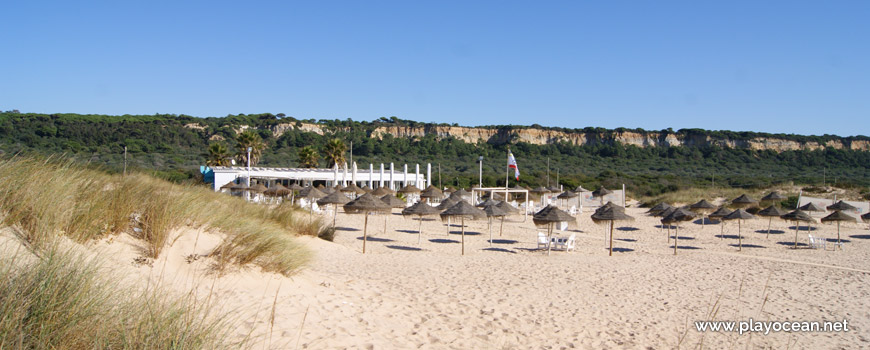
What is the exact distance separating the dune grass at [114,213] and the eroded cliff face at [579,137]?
69935 millimetres

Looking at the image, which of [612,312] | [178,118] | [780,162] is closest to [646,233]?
[612,312]

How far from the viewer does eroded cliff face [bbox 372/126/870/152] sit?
7450 centimetres

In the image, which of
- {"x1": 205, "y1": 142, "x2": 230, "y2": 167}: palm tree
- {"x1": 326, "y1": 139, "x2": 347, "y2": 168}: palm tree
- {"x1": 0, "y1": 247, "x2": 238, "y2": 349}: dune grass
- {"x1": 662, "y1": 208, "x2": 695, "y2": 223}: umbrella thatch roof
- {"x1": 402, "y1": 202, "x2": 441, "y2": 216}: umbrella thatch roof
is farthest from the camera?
{"x1": 326, "y1": 139, "x2": 347, "y2": 168}: palm tree

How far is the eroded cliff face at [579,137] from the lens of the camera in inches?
2933

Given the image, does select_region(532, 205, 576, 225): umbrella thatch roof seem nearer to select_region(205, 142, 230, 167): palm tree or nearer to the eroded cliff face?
select_region(205, 142, 230, 167): palm tree

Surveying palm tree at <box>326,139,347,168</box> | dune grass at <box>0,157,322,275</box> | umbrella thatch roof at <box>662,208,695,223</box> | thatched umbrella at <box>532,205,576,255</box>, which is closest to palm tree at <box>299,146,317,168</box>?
palm tree at <box>326,139,347,168</box>

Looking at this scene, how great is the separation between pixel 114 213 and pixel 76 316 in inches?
124

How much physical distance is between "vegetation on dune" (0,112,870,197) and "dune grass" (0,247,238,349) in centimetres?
3462

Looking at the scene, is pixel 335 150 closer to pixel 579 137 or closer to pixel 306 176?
pixel 306 176

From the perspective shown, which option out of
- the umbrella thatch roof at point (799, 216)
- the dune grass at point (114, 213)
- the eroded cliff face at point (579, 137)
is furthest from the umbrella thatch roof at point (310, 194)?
the eroded cliff face at point (579, 137)

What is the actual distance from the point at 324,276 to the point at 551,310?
333cm

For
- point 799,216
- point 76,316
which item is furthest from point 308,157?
point 76,316

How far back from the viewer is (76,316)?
2998 mm

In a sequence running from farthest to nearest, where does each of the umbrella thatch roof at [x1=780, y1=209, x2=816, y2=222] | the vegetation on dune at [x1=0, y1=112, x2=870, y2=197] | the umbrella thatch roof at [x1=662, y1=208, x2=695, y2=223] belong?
the vegetation on dune at [x1=0, y1=112, x2=870, y2=197] → the umbrella thatch roof at [x1=780, y1=209, x2=816, y2=222] → the umbrella thatch roof at [x1=662, y1=208, x2=695, y2=223]
